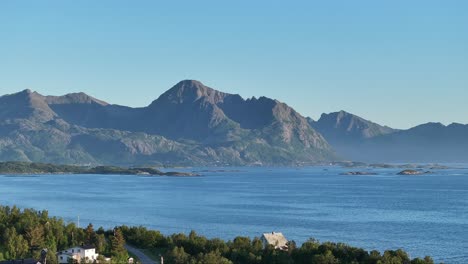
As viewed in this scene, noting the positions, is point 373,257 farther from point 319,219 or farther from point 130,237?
point 319,219

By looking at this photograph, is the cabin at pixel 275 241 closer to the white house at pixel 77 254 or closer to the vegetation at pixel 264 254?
the vegetation at pixel 264 254

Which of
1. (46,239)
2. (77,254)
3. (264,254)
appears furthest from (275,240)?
(46,239)

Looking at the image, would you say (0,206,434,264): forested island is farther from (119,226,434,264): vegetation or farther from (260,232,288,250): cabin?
(260,232,288,250): cabin

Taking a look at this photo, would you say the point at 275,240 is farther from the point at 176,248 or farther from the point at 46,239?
the point at 46,239

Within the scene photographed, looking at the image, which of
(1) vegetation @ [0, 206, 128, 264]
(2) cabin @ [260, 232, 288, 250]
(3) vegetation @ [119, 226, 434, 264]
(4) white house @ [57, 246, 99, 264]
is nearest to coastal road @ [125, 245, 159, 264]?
(3) vegetation @ [119, 226, 434, 264]

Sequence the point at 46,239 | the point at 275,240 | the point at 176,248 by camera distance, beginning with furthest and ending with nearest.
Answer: the point at 46,239, the point at 275,240, the point at 176,248

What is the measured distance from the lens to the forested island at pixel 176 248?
84125 millimetres

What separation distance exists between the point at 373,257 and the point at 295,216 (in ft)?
268

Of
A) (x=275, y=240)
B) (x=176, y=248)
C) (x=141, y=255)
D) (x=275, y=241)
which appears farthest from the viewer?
(x=275, y=240)

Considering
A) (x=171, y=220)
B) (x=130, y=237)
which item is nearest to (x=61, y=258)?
(x=130, y=237)

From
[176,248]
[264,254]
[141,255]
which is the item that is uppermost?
[176,248]

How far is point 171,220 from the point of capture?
521 feet

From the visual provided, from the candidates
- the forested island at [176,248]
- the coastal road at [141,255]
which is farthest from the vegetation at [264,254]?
the coastal road at [141,255]

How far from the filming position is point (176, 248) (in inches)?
3410
